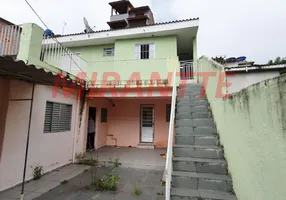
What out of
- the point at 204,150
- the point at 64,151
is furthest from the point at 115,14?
the point at 204,150

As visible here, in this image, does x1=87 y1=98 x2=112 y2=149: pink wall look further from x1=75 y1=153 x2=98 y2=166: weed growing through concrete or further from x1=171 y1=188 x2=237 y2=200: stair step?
x1=171 y1=188 x2=237 y2=200: stair step

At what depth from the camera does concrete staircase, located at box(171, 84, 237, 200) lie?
265cm

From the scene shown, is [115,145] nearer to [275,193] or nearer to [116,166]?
[116,166]

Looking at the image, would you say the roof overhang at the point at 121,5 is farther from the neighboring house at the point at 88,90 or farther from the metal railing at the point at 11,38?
the metal railing at the point at 11,38

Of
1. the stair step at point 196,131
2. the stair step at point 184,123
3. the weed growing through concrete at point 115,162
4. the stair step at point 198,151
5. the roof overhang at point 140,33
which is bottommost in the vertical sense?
the weed growing through concrete at point 115,162

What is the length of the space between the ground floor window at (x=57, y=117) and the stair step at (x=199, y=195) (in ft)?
14.8

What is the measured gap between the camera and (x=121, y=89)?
6.91 m

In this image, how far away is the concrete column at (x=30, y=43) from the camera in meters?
4.46

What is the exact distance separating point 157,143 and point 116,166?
3.63 m

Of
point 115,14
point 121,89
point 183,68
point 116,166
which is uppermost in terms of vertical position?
point 115,14

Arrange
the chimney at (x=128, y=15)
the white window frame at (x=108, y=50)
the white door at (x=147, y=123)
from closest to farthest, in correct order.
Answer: the white door at (x=147, y=123)
the white window frame at (x=108, y=50)
the chimney at (x=128, y=15)

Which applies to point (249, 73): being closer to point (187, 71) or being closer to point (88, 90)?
point (187, 71)

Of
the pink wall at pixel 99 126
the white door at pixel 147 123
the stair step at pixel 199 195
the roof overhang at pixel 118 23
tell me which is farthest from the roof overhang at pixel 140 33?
the roof overhang at pixel 118 23

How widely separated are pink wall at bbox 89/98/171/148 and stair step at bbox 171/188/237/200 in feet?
20.6
